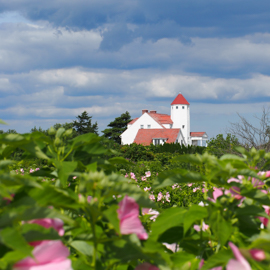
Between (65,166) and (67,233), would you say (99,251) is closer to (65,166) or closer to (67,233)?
(67,233)

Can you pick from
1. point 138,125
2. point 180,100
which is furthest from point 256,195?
point 180,100

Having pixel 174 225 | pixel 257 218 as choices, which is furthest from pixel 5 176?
pixel 257 218

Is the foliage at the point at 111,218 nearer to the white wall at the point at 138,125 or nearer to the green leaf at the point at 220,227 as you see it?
the green leaf at the point at 220,227

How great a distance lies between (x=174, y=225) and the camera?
0.99 metres

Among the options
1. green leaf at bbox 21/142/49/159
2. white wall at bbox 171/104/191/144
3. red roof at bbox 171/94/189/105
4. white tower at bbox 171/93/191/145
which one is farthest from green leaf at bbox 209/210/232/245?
red roof at bbox 171/94/189/105

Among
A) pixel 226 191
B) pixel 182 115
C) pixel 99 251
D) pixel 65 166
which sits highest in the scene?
pixel 182 115

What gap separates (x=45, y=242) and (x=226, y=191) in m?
0.71

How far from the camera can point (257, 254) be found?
2.30ft

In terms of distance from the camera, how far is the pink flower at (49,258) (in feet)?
2.27

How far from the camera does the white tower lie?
180 feet

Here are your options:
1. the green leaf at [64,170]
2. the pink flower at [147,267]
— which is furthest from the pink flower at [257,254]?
the green leaf at [64,170]

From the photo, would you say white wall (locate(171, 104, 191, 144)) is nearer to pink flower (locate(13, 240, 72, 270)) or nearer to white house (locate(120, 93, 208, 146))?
white house (locate(120, 93, 208, 146))

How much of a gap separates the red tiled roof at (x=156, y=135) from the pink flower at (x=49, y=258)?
4174 cm

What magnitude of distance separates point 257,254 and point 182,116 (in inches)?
2171
